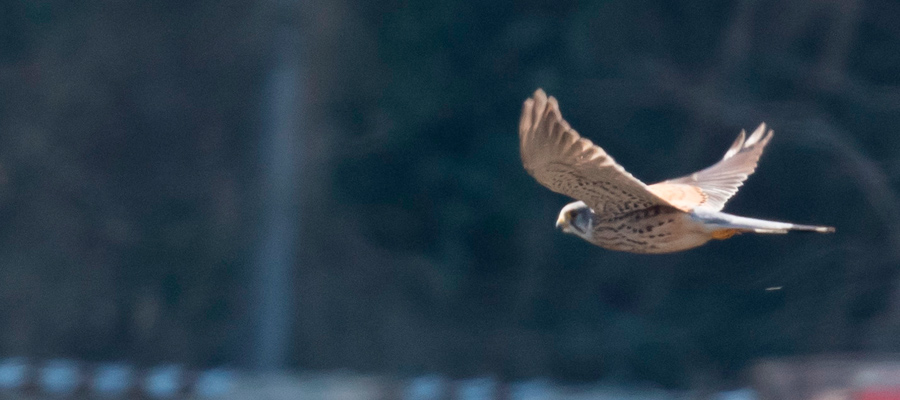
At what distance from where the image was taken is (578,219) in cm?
238

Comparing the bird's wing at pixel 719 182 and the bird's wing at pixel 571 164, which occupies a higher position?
the bird's wing at pixel 719 182

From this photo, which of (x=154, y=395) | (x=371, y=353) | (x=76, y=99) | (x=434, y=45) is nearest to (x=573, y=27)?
(x=434, y=45)

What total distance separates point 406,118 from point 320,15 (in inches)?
37.1

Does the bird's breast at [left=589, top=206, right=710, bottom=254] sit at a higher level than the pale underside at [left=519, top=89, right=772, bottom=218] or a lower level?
lower

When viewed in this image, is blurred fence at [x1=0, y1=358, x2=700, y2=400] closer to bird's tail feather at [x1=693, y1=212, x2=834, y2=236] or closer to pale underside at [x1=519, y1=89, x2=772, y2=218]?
pale underside at [x1=519, y1=89, x2=772, y2=218]

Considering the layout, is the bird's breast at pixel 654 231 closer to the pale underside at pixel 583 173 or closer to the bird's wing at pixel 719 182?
the pale underside at pixel 583 173

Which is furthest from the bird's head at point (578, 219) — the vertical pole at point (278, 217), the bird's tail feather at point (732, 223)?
the vertical pole at point (278, 217)

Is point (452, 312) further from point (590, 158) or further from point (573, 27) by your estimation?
point (590, 158)

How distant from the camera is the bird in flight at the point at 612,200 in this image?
1.82 meters

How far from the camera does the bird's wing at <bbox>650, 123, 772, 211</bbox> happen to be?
7.90 ft

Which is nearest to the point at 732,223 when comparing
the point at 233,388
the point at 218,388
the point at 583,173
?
the point at 583,173

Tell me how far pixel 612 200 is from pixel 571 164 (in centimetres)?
28

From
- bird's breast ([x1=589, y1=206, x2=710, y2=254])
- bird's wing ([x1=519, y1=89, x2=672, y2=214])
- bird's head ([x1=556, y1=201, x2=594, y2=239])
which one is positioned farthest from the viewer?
bird's head ([x1=556, y1=201, x2=594, y2=239])

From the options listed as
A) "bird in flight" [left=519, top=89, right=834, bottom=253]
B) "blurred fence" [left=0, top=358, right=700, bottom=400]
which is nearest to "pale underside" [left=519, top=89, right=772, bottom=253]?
"bird in flight" [left=519, top=89, right=834, bottom=253]
